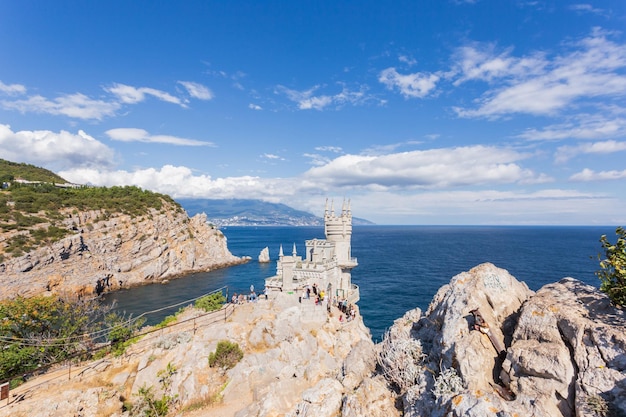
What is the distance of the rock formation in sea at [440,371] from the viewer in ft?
24.2

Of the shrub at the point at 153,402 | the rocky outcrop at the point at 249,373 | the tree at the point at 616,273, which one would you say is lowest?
the shrub at the point at 153,402

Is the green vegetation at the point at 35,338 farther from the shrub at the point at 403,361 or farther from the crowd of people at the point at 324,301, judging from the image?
the shrub at the point at 403,361

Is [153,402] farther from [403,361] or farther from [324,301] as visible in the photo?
[403,361]

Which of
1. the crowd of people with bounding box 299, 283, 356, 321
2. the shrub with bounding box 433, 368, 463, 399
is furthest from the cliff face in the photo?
the shrub with bounding box 433, 368, 463, 399

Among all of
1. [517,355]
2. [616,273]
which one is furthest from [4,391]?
[616,273]

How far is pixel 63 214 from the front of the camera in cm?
6825

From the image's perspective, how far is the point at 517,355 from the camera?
8.22 meters

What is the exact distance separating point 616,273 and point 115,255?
82.0 m

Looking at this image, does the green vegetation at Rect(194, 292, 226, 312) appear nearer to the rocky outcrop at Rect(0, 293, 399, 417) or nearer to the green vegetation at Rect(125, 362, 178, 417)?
the rocky outcrop at Rect(0, 293, 399, 417)

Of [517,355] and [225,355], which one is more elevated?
[517,355]

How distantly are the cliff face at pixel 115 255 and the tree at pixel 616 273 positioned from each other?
70573mm

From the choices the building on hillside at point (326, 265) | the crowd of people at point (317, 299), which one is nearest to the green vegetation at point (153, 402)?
the crowd of people at point (317, 299)

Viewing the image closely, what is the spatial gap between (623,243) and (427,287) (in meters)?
60.3

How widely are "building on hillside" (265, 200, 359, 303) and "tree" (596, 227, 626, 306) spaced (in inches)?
1023
